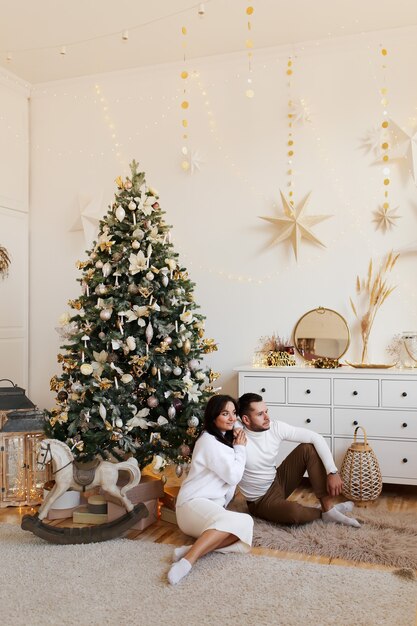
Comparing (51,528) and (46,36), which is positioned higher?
(46,36)

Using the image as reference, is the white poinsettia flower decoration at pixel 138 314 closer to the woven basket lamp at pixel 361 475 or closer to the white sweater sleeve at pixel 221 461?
the white sweater sleeve at pixel 221 461

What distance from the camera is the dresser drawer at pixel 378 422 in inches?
162

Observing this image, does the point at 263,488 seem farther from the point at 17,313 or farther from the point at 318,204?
Result: the point at 17,313

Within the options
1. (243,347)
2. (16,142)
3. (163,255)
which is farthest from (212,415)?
(16,142)

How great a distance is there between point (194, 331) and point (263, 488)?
107cm

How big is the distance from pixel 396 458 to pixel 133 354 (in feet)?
6.02

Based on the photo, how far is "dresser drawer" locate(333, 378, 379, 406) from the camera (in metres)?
4.20

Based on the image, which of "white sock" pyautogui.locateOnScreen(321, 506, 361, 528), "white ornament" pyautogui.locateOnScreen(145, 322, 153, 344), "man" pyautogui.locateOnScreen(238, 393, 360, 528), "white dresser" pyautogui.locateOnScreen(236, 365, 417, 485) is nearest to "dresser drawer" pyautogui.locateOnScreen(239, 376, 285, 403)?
"white dresser" pyautogui.locateOnScreen(236, 365, 417, 485)

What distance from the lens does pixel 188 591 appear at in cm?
264

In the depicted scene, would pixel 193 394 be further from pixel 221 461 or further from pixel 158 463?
pixel 221 461

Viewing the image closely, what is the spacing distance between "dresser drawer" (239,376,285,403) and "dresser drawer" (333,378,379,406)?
0.37 meters

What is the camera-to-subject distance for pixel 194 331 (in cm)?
406

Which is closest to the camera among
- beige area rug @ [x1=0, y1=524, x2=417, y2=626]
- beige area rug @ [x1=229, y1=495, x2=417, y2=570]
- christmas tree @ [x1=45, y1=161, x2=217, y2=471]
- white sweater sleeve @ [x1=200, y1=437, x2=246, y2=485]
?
beige area rug @ [x1=0, y1=524, x2=417, y2=626]

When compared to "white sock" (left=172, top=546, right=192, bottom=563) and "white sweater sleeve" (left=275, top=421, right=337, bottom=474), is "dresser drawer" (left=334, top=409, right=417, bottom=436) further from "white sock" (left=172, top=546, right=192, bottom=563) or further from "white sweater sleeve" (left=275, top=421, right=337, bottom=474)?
"white sock" (left=172, top=546, right=192, bottom=563)
